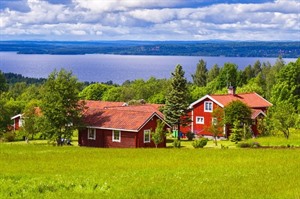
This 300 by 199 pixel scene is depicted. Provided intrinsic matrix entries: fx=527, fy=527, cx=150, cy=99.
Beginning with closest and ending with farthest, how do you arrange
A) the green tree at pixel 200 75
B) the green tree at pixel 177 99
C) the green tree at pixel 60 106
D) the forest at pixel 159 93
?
the green tree at pixel 60 106, the forest at pixel 159 93, the green tree at pixel 177 99, the green tree at pixel 200 75

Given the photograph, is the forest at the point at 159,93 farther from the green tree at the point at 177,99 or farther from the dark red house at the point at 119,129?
the green tree at the point at 177,99

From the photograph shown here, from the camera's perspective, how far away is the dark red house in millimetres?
44719

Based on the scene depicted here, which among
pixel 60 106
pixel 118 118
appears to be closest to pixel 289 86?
pixel 118 118

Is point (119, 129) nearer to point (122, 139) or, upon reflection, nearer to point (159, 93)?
point (122, 139)

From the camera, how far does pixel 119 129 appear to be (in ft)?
148

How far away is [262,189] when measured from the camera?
1705 cm

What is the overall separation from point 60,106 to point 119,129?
545 centimetres

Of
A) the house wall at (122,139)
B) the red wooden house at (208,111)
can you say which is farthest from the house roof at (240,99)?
the house wall at (122,139)

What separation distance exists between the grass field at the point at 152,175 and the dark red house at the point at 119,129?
15897 mm

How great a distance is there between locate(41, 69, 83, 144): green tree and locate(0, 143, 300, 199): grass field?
54.5 ft

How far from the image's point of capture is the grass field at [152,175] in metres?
16.4

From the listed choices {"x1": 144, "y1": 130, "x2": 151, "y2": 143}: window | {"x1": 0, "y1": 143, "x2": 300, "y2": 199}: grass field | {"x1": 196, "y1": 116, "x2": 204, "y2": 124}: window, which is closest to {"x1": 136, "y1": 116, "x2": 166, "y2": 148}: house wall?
{"x1": 144, "y1": 130, "x2": 151, "y2": 143}: window

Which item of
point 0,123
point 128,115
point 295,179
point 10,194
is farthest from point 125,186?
point 0,123

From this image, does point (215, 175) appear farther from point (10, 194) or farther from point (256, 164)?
point (10, 194)
